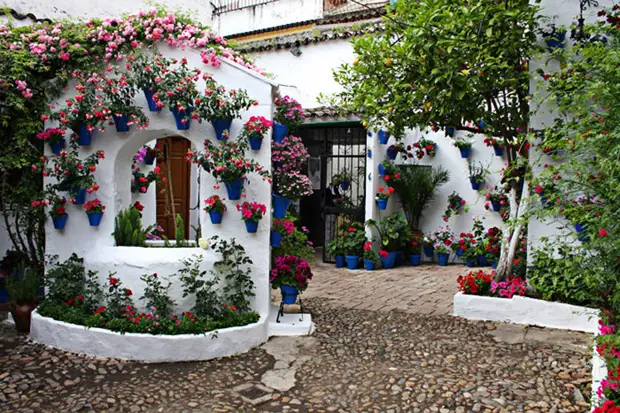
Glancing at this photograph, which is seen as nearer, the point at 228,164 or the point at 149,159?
the point at 228,164

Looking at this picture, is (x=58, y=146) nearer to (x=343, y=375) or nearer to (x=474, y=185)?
(x=343, y=375)

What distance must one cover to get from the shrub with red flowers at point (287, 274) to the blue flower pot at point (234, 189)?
3.08 feet

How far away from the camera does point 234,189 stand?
537 centimetres

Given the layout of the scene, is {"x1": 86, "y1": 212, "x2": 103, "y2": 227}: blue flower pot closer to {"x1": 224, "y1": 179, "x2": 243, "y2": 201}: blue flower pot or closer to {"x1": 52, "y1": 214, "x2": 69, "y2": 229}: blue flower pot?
{"x1": 52, "y1": 214, "x2": 69, "y2": 229}: blue flower pot

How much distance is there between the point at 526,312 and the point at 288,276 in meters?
2.77

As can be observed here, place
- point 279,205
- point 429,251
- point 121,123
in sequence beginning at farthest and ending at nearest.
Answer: point 429,251, point 279,205, point 121,123

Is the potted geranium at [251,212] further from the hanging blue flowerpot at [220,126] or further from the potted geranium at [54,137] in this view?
the potted geranium at [54,137]

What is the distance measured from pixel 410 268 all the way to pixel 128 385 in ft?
21.8

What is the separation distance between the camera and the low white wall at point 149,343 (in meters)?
4.96

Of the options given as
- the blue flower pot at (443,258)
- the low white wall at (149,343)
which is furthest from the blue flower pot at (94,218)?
the blue flower pot at (443,258)

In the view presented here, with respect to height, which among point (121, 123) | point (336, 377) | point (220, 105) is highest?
point (220, 105)

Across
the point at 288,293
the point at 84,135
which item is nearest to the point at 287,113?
the point at 288,293

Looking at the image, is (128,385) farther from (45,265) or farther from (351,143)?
(351,143)

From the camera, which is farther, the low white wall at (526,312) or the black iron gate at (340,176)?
the black iron gate at (340,176)
